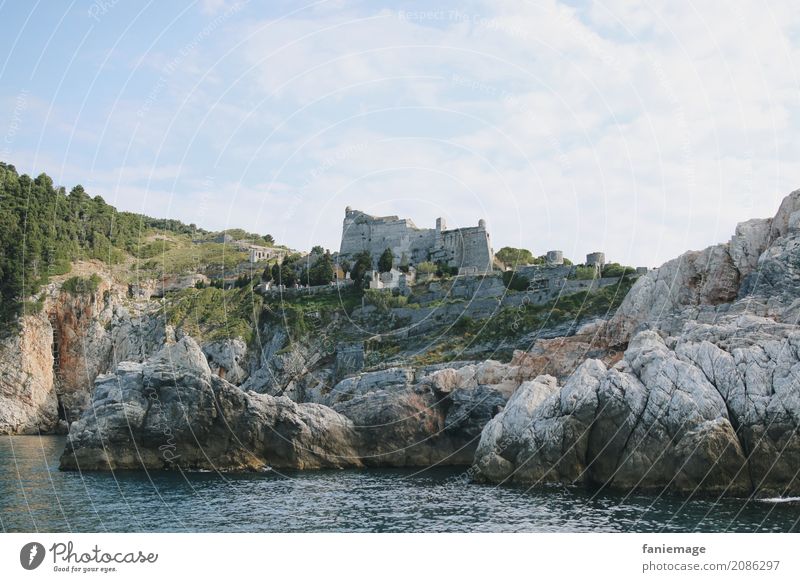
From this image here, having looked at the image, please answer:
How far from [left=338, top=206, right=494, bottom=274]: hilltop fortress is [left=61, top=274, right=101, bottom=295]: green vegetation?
3161 centimetres

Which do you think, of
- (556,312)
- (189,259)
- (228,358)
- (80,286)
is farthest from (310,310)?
(189,259)

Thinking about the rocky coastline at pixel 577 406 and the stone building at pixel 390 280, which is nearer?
the rocky coastline at pixel 577 406

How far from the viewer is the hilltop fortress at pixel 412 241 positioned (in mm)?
100375

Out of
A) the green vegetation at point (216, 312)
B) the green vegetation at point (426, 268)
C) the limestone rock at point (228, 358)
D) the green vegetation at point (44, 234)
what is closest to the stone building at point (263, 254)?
the green vegetation at point (44, 234)

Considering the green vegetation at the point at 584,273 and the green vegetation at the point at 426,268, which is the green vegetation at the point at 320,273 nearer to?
the green vegetation at the point at 426,268

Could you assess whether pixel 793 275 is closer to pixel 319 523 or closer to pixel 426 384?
pixel 426 384

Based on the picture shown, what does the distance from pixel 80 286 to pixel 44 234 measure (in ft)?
40.5

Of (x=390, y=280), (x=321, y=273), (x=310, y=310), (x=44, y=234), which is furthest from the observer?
(x=44, y=234)

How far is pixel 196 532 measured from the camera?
98.3ft

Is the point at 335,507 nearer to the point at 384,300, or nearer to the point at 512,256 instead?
the point at 384,300

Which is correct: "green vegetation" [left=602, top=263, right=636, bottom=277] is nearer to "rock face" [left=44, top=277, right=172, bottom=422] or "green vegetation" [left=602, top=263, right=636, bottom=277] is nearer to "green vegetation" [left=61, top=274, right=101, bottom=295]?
"rock face" [left=44, top=277, right=172, bottom=422]

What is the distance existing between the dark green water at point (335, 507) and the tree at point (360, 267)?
5252 centimetres

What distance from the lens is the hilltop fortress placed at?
329 ft

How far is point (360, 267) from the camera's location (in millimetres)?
97750
